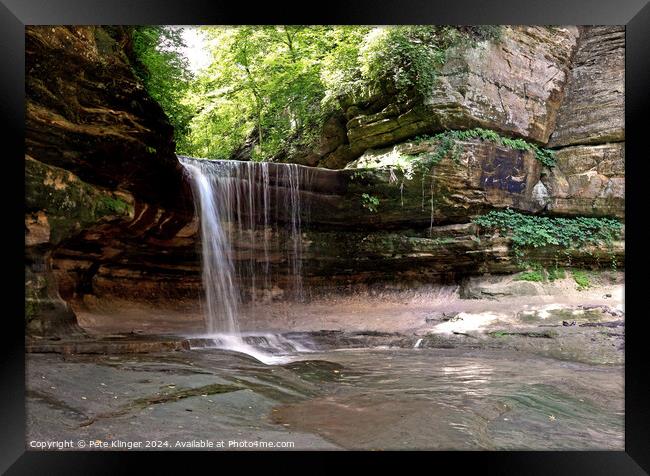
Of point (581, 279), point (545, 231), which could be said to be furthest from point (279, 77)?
point (581, 279)

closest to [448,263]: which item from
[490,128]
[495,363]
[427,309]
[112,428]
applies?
[427,309]

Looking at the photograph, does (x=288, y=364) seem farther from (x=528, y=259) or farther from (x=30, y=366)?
(x=528, y=259)

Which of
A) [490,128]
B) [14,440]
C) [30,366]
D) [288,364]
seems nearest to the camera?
[14,440]

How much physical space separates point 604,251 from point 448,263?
3773 millimetres

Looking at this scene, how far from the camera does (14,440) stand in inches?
121

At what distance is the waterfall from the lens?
9039 mm

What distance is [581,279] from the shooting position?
10.4 metres

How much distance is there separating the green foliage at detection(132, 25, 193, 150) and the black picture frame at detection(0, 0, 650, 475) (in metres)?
4.56

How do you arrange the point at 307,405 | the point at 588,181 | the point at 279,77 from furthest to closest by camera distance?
the point at 279,77, the point at 588,181, the point at 307,405

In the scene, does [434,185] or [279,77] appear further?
[279,77]

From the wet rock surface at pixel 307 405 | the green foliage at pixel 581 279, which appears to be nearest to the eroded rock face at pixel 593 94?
the green foliage at pixel 581 279
